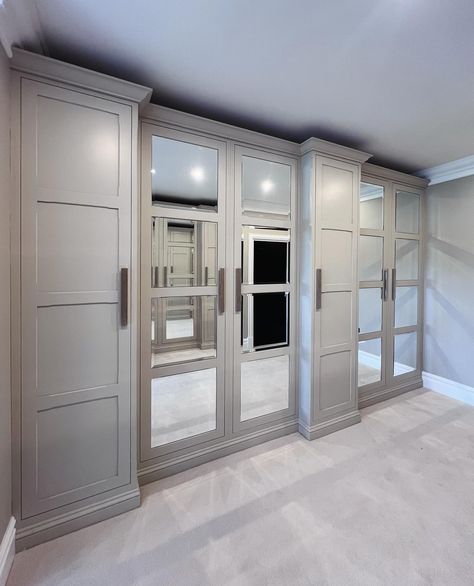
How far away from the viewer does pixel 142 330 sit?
1983 mm

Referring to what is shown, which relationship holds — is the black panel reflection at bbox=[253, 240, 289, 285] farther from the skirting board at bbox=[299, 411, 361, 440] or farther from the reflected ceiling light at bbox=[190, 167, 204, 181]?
the skirting board at bbox=[299, 411, 361, 440]

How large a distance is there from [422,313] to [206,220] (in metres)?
3.02

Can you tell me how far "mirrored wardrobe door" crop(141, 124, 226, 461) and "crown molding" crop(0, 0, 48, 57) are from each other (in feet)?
2.17

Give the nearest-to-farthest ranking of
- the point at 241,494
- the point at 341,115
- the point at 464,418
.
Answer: the point at 241,494 → the point at 341,115 → the point at 464,418

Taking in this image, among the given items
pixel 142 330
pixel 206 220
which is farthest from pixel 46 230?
pixel 206 220

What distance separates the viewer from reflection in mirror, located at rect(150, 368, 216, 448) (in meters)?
2.08

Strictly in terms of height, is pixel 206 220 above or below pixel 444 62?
below

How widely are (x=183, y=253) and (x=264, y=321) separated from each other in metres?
0.91

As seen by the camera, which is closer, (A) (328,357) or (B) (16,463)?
(B) (16,463)

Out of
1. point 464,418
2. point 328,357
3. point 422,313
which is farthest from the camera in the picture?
point 422,313

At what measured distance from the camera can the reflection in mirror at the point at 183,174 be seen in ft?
6.58

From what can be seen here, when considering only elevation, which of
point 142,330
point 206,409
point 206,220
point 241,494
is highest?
point 206,220

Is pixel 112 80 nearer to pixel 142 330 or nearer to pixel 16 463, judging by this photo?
pixel 142 330

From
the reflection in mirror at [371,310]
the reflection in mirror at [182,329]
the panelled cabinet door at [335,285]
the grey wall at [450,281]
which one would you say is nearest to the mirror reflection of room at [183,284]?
the reflection in mirror at [182,329]
